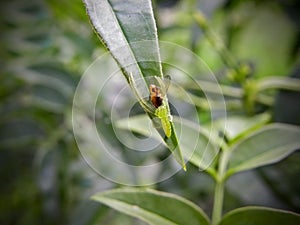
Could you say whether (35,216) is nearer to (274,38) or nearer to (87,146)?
(87,146)

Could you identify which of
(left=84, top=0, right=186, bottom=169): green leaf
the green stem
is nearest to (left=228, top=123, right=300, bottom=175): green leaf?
the green stem

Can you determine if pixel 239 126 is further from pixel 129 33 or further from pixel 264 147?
pixel 129 33

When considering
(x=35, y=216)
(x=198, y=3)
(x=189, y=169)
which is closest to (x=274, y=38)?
(x=198, y=3)

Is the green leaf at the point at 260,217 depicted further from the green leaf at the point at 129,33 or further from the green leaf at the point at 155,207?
the green leaf at the point at 129,33

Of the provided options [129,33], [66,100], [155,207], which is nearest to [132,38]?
[129,33]

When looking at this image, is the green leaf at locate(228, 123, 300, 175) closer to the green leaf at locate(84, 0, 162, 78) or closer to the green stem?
the green stem
